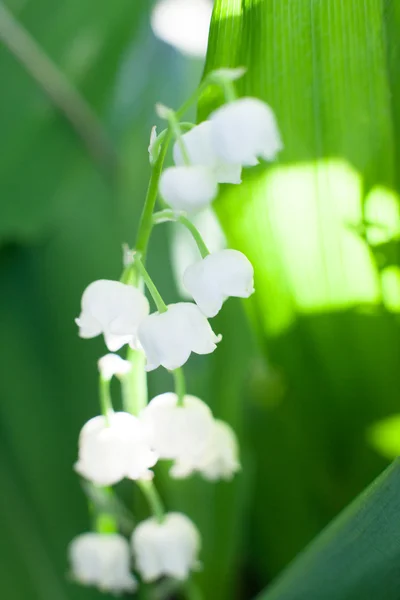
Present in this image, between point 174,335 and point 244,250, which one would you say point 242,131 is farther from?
point 244,250

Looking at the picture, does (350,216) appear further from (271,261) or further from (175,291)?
(175,291)

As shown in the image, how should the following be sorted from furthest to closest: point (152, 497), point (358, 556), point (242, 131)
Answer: point (152, 497)
point (358, 556)
point (242, 131)

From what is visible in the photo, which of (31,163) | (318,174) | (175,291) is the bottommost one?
(175,291)

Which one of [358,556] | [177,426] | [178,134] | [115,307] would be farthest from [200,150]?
[358,556]

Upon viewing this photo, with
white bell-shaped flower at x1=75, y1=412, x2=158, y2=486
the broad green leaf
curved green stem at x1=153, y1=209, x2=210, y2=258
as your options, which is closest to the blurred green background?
the broad green leaf

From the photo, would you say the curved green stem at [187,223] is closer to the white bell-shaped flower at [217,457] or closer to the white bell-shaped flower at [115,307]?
the white bell-shaped flower at [115,307]

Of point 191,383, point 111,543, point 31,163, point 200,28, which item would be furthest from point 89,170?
point 111,543

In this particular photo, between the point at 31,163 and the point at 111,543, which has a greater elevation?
the point at 31,163
